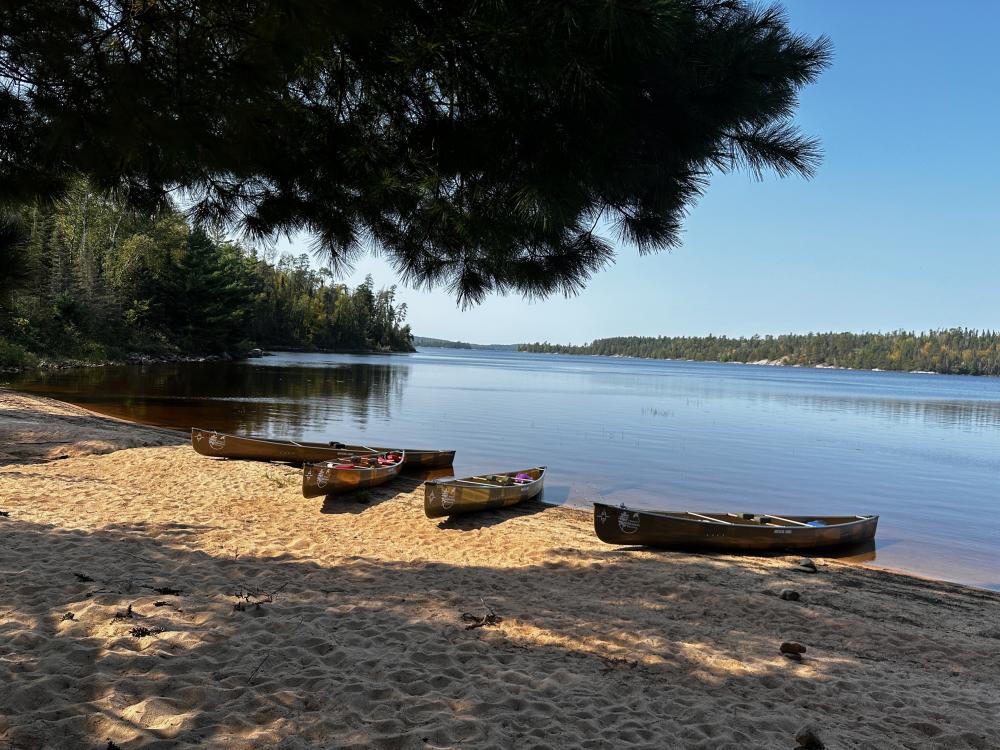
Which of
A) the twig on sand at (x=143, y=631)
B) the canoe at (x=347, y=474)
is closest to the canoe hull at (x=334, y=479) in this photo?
the canoe at (x=347, y=474)

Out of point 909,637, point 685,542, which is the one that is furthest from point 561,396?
point 909,637

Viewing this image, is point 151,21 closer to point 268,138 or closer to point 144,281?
point 268,138

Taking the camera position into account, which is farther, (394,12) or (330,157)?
(330,157)

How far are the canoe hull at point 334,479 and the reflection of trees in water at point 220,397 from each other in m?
8.91

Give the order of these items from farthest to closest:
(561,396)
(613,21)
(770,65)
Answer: (561,396), (770,65), (613,21)

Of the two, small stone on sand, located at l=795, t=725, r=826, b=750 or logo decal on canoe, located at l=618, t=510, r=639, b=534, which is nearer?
small stone on sand, located at l=795, t=725, r=826, b=750

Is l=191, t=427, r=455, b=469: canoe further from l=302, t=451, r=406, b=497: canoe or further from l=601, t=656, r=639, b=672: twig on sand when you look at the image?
A: l=601, t=656, r=639, b=672: twig on sand

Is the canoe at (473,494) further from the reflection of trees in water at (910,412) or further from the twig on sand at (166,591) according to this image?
the reflection of trees in water at (910,412)

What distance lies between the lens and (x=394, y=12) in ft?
10.4

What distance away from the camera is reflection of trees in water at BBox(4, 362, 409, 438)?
70.4 ft

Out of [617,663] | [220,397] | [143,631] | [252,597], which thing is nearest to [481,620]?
[617,663]

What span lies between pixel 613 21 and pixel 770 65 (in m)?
1.53

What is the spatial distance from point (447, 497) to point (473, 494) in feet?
1.92

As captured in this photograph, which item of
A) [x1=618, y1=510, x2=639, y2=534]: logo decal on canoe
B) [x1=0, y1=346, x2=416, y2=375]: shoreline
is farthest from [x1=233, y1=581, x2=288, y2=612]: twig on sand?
[x1=0, y1=346, x2=416, y2=375]: shoreline
